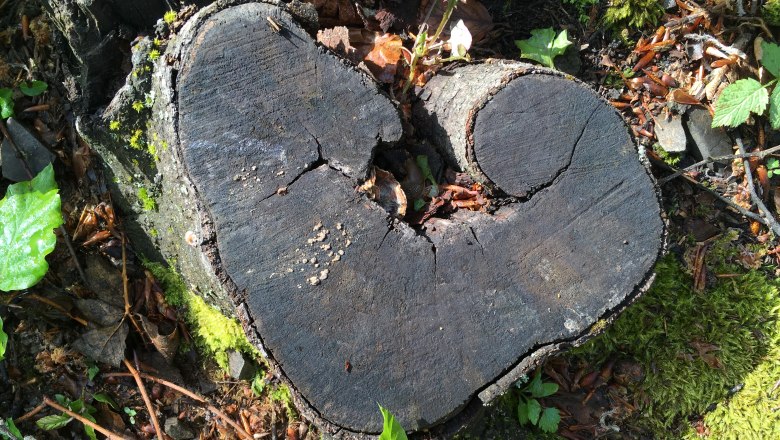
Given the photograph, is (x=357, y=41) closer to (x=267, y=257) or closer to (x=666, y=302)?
(x=267, y=257)

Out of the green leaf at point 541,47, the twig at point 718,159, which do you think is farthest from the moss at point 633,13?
the twig at point 718,159

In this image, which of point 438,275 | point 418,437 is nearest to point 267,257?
point 438,275

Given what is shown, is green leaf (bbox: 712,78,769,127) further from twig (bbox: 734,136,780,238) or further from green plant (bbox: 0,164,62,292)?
green plant (bbox: 0,164,62,292)

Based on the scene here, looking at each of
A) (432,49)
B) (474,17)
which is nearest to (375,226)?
(432,49)

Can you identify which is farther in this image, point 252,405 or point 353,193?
point 252,405

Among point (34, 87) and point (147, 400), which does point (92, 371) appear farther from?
point (34, 87)
